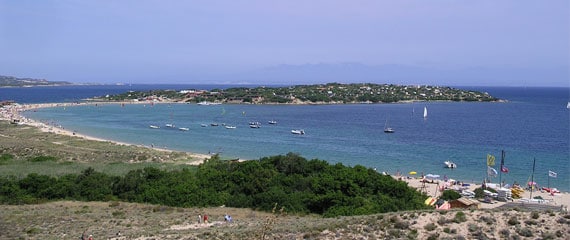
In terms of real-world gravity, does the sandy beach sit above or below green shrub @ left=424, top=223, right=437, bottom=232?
below

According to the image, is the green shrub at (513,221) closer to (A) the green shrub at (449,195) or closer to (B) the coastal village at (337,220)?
(B) the coastal village at (337,220)

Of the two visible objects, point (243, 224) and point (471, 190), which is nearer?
point (243, 224)

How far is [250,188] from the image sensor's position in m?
27.4

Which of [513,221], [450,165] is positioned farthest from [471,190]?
[513,221]

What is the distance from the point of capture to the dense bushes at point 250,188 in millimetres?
24453

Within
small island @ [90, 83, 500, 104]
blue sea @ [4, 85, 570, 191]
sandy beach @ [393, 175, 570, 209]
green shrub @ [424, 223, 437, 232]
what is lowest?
blue sea @ [4, 85, 570, 191]

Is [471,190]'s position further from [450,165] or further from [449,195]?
[450,165]

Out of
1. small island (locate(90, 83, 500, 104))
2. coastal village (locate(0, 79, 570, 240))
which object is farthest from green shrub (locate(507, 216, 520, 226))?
small island (locate(90, 83, 500, 104))

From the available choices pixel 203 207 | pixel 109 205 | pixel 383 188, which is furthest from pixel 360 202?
pixel 109 205

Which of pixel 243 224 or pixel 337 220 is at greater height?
pixel 337 220

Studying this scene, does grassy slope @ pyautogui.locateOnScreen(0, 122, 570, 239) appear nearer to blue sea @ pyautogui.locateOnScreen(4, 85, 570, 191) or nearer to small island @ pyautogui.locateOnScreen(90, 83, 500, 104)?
blue sea @ pyautogui.locateOnScreen(4, 85, 570, 191)

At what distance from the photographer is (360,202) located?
2288 cm

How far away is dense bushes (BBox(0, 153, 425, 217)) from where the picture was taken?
24.5 meters

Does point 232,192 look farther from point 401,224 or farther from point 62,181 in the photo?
point 401,224
